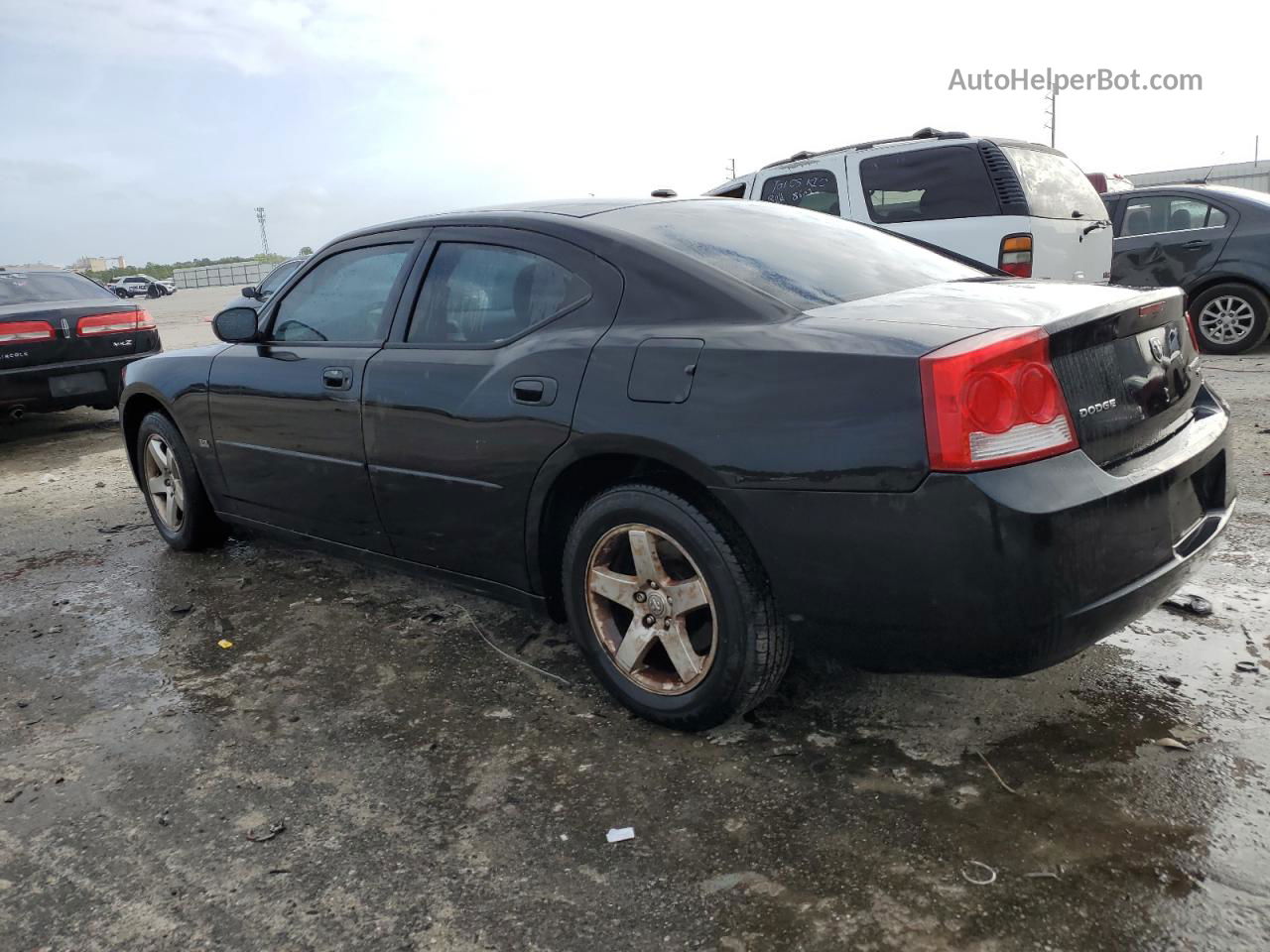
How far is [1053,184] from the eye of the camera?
7613 millimetres

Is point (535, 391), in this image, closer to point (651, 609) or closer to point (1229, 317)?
point (651, 609)

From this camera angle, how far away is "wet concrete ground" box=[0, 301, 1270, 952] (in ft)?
6.88

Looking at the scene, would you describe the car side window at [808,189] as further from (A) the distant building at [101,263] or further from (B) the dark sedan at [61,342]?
(A) the distant building at [101,263]

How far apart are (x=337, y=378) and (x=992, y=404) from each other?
2.34 metres

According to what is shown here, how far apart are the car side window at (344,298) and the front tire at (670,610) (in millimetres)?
1285

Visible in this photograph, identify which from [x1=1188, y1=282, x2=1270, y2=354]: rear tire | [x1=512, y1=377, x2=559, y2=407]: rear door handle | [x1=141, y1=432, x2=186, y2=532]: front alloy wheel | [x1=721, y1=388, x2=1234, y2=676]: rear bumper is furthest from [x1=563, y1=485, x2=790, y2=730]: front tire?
[x1=1188, y1=282, x2=1270, y2=354]: rear tire

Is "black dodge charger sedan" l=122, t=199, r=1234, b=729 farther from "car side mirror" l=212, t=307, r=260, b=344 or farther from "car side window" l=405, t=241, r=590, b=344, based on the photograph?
"car side mirror" l=212, t=307, r=260, b=344

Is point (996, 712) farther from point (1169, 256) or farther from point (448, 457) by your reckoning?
point (1169, 256)

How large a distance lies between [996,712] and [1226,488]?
890mm

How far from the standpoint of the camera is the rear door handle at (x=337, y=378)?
3607 mm

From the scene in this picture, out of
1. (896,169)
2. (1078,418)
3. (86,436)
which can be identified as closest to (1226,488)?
(1078,418)

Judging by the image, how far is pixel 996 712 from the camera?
287cm

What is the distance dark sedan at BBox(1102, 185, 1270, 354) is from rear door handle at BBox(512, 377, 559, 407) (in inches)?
306

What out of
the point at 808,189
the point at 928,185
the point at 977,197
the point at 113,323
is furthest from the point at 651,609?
the point at 113,323
